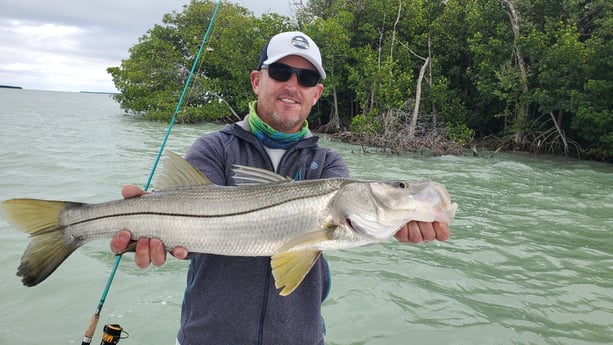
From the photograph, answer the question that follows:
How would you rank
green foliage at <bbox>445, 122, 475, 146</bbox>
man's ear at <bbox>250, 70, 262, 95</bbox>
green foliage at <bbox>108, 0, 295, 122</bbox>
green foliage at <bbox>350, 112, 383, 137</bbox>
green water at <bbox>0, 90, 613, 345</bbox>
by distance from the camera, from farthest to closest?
green foliage at <bbox>108, 0, 295, 122</bbox> → green foliage at <bbox>445, 122, 475, 146</bbox> → green foliage at <bbox>350, 112, 383, 137</bbox> → green water at <bbox>0, 90, 613, 345</bbox> → man's ear at <bbox>250, 70, 262, 95</bbox>

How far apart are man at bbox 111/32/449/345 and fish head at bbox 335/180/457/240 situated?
0.32 ft

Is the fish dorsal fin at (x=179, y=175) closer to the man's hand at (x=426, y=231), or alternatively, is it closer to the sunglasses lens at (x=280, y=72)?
the sunglasses lens at (x=280, y=72)

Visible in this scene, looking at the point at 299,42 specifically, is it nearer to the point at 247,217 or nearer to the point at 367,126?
the point at 247,217

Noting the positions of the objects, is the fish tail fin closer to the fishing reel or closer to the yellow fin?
the fishing reel

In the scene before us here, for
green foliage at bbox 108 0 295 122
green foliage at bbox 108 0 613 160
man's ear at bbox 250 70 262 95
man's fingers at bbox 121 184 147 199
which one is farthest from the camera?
green foliage at bbox 108 0 295 122

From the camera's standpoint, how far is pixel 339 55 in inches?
1031

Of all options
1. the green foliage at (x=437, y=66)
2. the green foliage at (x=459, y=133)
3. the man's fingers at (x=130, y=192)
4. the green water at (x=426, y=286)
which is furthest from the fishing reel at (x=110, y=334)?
the green foliage at (x=459, y=133)

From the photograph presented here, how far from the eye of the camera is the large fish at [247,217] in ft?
7.13

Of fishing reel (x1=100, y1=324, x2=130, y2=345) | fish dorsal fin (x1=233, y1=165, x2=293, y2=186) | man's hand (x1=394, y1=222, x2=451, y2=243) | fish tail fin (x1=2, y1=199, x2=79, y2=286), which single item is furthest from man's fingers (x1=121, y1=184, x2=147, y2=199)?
man's hand (x1=394, y1=222, x2=451, y2=243)

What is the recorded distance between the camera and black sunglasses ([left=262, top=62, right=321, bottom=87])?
9.06 ft

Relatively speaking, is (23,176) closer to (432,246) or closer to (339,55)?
(432,246)

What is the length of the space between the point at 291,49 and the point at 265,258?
1.32 meters

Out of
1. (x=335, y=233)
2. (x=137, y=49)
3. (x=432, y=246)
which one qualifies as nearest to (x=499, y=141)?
(x=432, y=246)

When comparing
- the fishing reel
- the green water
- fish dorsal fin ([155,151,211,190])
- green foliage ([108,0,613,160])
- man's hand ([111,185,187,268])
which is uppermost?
green foliage ([108,0,613,160])
